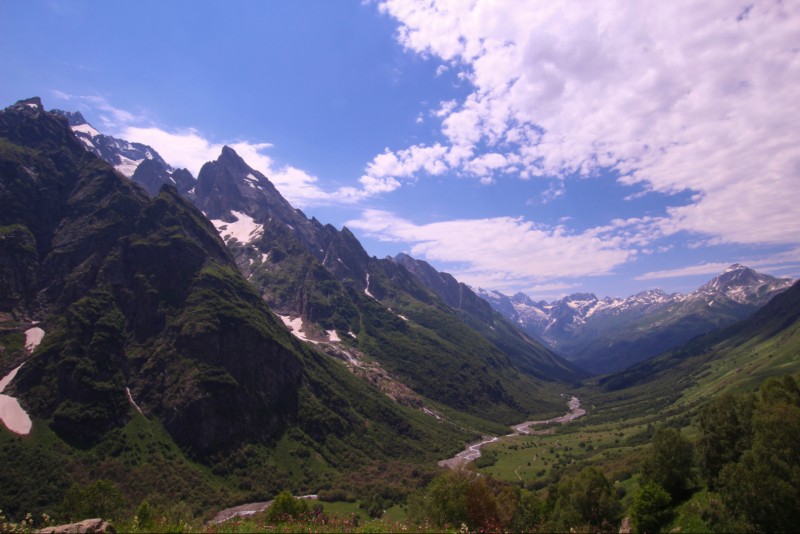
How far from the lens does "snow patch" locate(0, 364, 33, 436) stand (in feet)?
518

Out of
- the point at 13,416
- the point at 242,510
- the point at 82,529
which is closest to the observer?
the point at 82,529

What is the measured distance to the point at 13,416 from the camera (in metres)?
162

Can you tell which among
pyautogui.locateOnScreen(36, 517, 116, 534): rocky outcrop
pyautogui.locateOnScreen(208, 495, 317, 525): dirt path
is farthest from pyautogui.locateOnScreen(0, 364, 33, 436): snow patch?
pyautogui.locateOnScreen(36, 517, 116, 534): rocky outcrop

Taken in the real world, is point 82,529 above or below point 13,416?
above

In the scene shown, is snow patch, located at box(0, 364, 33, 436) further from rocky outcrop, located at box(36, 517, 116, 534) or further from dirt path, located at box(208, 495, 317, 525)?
rocky outcrop, located at box(36, 517, 116, 534)

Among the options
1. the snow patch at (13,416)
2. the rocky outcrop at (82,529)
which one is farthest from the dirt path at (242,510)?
the rocky outcrop at (82,529)

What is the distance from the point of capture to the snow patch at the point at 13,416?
158 metres

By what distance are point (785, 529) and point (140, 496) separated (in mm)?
176503

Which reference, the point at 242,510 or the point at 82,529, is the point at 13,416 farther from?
the point at 82,529

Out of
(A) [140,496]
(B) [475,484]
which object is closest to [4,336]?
(A) [140,496]

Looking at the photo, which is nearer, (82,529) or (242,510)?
(82,529)

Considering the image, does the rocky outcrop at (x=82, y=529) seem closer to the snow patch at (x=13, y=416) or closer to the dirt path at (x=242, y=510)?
the dirt path at (x=242, y=510)

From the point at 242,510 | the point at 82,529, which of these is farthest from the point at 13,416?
the point at 82,529

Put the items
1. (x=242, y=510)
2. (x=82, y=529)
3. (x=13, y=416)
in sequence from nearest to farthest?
(x=82, y=529) < (x=242, y=510) < (x=13, y=416)
